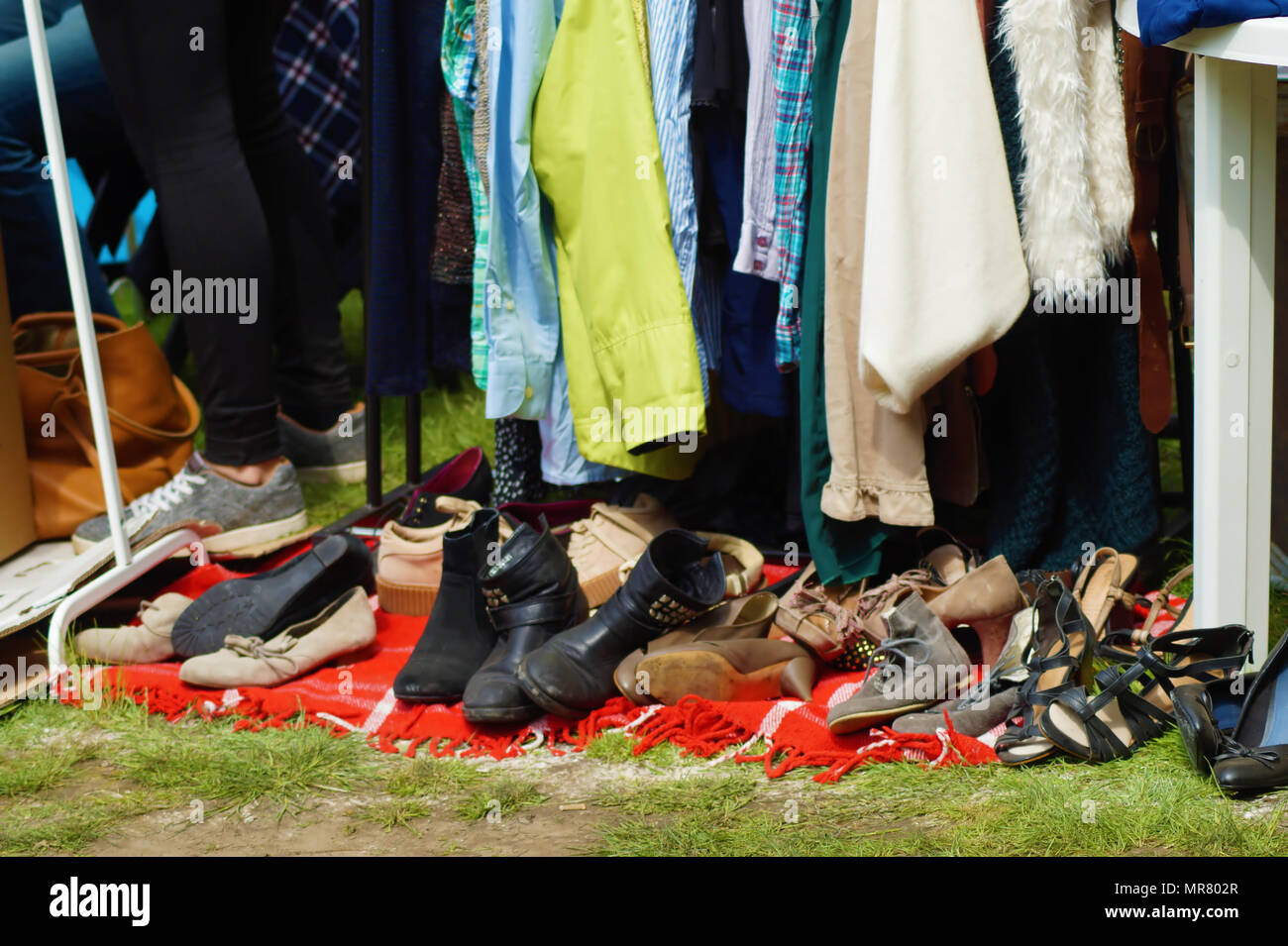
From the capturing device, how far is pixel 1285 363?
2.02 metres

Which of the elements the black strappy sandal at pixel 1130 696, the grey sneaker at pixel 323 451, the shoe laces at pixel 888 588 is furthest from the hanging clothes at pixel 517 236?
the black strappy sandal at pixel 1130 696

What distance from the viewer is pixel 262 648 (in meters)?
1.94

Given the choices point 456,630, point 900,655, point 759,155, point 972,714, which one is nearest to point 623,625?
point 456,630

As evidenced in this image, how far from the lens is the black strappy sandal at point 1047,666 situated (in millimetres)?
1549

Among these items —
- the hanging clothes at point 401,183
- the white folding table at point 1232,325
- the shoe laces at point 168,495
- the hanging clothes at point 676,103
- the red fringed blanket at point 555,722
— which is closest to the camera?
the white folding table at point 1232,325

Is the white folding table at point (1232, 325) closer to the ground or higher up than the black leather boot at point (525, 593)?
higher up

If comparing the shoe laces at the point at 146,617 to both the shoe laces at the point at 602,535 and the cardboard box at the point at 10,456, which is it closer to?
the cardboard box at the point at 10,456

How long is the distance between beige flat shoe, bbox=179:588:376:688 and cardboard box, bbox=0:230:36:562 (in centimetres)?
67

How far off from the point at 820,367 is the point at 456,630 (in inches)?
27.8

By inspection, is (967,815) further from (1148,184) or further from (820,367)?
(1148,184)

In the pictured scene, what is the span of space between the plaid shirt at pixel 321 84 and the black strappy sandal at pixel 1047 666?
8.27 feet

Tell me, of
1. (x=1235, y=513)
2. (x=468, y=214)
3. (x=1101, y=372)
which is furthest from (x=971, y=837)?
(x=468, y=214)

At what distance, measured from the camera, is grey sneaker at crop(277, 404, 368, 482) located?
2.92 metres
